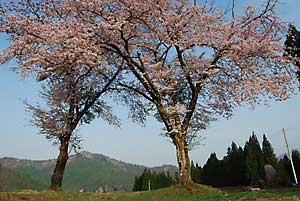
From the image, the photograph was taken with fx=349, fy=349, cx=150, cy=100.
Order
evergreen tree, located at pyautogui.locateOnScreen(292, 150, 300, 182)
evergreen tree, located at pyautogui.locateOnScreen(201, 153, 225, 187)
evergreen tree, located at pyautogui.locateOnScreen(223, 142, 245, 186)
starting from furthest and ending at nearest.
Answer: evergreen tree, located at pyautogui.locateOnScreen(201, 153, 225, 187) → evergreen tree, located at pyautogui.locateOnScreen(223, 142, 245, 186) → evergreen tree, located at pyautogui.locateOnScreen(292, 150, 300, 182)

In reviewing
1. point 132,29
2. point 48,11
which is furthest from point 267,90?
point 48,11

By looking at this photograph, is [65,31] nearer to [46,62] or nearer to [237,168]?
[46,62]

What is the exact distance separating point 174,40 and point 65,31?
437cm

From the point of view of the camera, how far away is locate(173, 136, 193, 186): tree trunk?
1348 cm

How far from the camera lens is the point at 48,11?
15.0 metres

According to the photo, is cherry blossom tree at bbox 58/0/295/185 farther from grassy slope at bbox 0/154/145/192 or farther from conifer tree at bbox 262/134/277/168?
grassy slope at bbox 0/154/145/192

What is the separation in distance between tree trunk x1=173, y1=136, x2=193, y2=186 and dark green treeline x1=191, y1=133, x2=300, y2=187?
20.3m

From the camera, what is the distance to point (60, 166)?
1678 centimetres

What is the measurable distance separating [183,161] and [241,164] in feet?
83.0

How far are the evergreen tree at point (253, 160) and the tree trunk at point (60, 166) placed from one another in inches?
831

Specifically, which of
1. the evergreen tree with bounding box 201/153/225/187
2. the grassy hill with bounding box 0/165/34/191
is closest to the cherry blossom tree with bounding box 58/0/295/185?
the evergreen tree with bounding box 201/153/225/187

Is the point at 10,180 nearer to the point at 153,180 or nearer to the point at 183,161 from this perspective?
the point at 153,180

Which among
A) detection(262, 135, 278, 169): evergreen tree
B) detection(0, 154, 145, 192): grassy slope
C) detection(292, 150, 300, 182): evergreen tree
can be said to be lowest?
detection(292, 150, 300, 182): evergreen tree

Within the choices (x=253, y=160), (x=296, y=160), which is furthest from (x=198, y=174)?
(x=296, y=160)
